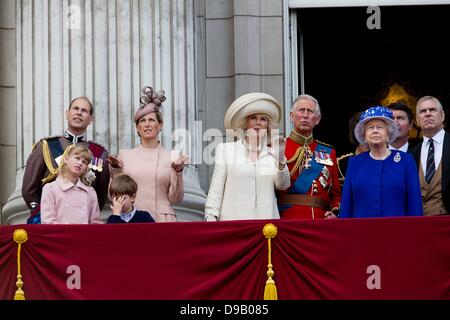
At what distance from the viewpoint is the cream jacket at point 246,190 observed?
599 inches

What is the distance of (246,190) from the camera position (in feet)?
50.2

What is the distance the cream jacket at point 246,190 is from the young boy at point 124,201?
638 millimetres

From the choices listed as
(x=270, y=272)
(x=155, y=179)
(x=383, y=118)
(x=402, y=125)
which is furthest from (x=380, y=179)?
(x=155, y=179)

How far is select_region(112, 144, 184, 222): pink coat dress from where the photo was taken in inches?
613

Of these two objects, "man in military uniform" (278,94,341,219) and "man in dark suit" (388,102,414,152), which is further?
"man in dark suit" (388,102,414,152)

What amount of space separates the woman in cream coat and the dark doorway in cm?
724

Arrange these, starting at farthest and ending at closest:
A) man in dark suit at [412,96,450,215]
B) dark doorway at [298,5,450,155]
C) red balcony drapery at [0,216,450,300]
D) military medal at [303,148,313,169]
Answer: dark doorway at [298,5,450,155] < military medal at [303,148,313,169] < man in dark suit at [412,96,450,215] < red balcony drapery at [0,216,450,300]

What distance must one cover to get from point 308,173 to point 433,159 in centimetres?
112

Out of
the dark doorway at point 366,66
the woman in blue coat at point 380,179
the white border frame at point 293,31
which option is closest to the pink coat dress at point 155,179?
the woman in blue coat at point 380,179

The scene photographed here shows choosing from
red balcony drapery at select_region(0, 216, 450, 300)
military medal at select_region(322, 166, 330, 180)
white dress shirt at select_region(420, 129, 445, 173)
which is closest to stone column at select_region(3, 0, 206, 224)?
military medal at select_region(322, 166, 330, 180)

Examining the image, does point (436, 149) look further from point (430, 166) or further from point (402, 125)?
point (402, 125)

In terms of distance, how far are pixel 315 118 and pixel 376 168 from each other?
1.18m

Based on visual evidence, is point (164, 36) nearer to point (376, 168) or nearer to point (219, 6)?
point (219, 6)

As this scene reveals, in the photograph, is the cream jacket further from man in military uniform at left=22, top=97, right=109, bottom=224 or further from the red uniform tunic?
man in military uniform at left=22, top=97, right=109, bottom=224
